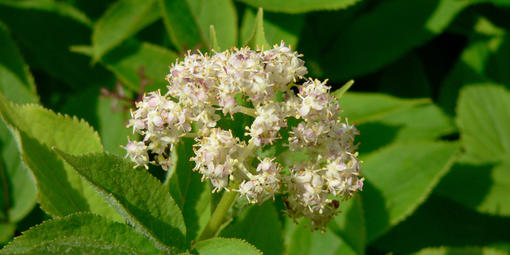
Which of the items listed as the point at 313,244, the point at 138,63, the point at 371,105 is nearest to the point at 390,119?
the point at 371,105

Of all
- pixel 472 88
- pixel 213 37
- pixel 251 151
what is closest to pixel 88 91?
pixel 213 37

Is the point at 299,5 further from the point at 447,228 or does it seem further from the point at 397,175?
the point at 447,228

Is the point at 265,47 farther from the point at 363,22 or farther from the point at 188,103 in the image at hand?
the point at 363,22

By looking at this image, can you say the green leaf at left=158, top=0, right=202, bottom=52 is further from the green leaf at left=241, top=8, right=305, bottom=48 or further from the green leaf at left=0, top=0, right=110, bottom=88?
the green leaf at left=0, top=0, right=110, bottom=88

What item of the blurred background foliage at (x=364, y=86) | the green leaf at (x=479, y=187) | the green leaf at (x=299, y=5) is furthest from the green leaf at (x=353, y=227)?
the green leaf at (x=299, y=5)

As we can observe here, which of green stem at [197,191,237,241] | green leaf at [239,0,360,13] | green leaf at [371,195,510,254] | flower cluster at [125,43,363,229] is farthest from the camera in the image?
green leaf at [371,195,510,254]

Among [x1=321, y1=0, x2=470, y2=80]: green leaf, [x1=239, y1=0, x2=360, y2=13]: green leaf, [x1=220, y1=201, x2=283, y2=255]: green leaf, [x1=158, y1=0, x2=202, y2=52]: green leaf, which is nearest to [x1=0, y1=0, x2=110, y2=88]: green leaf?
[x1=158, y1=0, x2=202, y2=52]: green leaf
